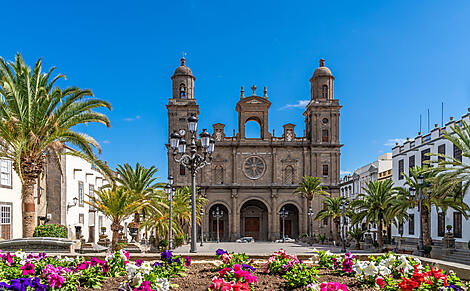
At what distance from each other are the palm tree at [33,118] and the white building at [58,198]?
195cm

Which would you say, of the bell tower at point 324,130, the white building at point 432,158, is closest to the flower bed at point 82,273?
the white building at point 432,158

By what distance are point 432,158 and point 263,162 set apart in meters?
27.6

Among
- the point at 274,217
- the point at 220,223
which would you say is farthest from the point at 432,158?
the point at 220,223

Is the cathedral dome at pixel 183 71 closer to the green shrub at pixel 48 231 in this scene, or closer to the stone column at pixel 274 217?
the stone column at pixel 274 217

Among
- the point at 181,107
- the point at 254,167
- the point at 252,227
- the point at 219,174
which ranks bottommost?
the point at 252,227

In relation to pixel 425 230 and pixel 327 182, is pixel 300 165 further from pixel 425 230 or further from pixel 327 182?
pixel 425 230

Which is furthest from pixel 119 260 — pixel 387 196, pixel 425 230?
pixel 387 196

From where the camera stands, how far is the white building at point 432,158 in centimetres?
3209

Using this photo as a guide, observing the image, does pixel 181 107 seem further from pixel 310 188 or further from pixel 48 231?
pixel 48 231

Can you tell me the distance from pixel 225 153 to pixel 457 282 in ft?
176

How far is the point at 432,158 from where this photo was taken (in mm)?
36344

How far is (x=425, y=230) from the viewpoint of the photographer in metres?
27.7

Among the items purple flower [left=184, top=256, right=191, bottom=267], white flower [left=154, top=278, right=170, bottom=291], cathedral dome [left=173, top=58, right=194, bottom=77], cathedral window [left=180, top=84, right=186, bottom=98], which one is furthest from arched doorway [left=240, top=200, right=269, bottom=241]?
white flower [left=154, top=278, right=170, bottom=291]

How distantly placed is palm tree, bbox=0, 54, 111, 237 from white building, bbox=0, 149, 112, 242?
195cm
